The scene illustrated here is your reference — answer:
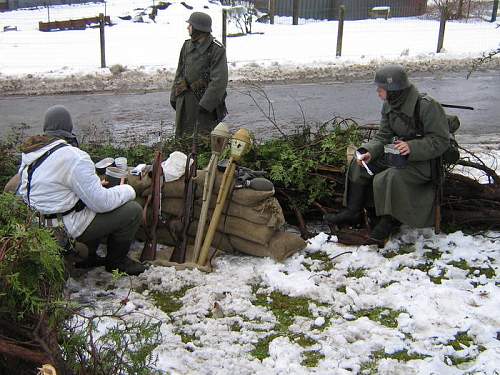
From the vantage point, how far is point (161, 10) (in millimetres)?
24547

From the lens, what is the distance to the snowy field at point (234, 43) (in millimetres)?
15203

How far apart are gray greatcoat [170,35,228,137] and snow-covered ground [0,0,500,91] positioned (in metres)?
6.48

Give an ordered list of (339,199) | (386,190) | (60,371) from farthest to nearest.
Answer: (339,199) < (386,190) < (60,371)

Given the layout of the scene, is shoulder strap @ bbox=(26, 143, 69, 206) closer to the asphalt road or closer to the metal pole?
the asphalt road

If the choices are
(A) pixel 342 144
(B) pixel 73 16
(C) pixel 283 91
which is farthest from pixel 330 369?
(B) pixel 73 16

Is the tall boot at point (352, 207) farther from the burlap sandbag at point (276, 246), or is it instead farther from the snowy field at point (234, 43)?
the snowy field at point (234, 43)

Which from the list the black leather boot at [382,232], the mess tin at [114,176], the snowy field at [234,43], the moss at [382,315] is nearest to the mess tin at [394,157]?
the black leather boot at [382,232]

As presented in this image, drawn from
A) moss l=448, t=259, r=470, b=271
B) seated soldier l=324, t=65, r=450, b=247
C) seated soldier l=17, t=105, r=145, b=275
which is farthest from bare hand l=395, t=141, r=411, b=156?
seated soldier l=17, t=105, r=145, b=275

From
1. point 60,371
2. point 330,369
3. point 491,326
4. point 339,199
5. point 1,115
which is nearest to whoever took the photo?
point 60,371

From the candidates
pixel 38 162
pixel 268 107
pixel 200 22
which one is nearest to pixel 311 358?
pixel 38 162

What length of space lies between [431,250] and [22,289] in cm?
380

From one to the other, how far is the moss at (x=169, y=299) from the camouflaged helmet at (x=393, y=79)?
2.33m

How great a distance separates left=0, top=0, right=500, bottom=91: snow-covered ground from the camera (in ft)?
48.5

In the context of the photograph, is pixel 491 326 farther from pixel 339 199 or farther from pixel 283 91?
pixel 283 91
